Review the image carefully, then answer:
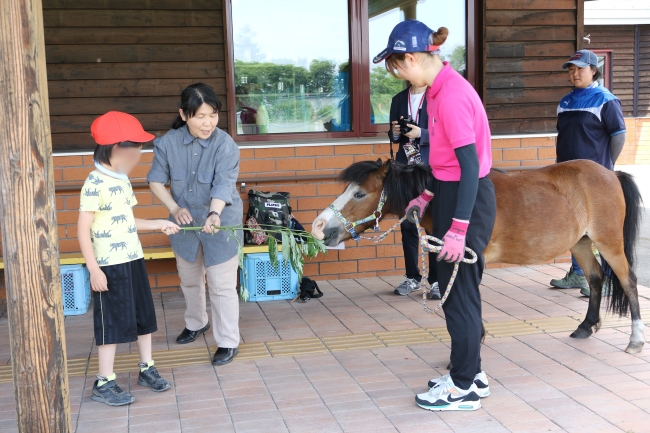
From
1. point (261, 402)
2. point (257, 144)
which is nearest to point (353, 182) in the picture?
point (261, 402)

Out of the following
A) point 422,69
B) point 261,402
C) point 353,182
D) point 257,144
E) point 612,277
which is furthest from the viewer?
point 257,144

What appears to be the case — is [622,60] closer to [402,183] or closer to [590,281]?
[590,281]

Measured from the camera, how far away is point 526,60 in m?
7.06

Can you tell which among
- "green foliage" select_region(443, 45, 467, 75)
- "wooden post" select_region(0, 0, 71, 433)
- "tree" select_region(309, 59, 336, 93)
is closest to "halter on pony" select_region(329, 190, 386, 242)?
"wooden post" select_region(0, 0, 71, 433)

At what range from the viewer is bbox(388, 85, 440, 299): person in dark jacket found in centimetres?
520

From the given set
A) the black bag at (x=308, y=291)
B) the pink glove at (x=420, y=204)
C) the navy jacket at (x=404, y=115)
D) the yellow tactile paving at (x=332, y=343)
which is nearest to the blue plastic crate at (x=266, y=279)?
the black bag at (x=308, y=291)

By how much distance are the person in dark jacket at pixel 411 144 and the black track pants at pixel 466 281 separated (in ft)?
4.70

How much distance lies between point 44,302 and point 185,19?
13.2ft

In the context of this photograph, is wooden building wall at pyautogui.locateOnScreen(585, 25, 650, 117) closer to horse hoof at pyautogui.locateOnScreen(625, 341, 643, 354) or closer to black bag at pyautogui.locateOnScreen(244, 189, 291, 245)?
black bag at pyautogui.locateOnScreen(244, 189, 291, 245)

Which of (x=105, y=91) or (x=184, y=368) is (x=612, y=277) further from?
(x=105, y=91)

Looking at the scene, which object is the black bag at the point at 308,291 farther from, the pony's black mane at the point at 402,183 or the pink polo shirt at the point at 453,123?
the pink polo shirt at the point at 453,123

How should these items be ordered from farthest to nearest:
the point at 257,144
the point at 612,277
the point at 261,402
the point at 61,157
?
the point at 257,144
the point at 61,157
the point at 612,277
the point at 261,402

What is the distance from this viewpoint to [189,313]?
4.91 m

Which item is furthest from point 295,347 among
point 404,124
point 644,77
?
point 644,77
